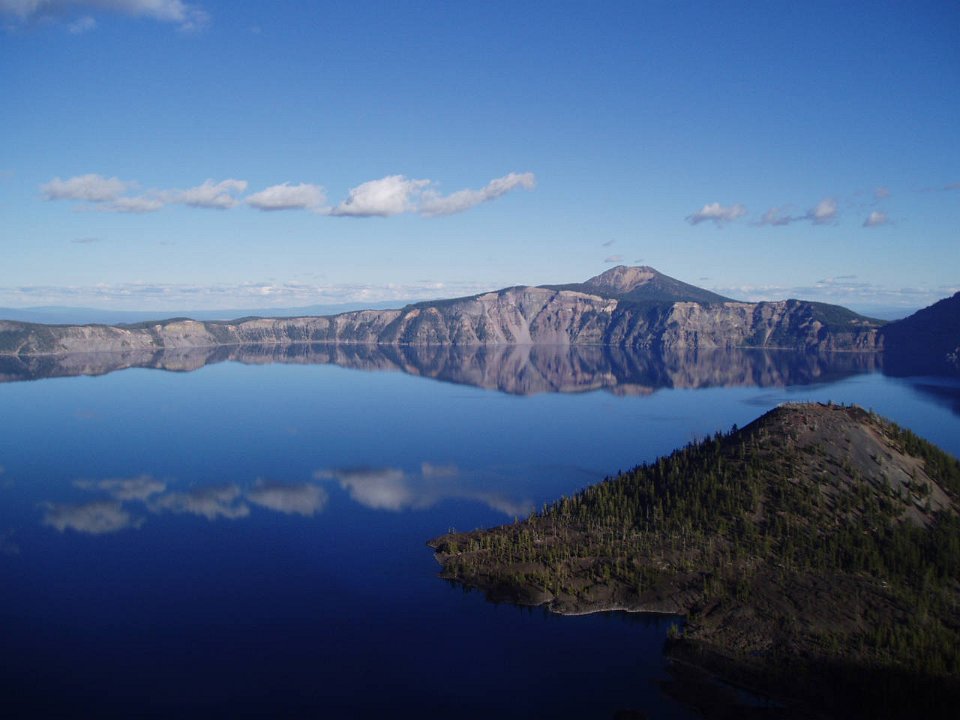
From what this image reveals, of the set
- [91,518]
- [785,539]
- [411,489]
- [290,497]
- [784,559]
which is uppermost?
[785,539]

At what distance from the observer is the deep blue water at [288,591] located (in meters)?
53.2

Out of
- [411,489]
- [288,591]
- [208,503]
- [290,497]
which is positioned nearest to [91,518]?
[208,503]

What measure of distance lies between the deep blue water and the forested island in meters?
5.15

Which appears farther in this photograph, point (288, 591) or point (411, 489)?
point (411, 489)

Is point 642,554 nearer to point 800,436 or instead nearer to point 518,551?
point 518,551

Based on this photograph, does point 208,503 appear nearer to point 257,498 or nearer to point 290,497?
point 257,498

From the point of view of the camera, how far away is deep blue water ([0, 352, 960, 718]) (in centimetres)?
5325

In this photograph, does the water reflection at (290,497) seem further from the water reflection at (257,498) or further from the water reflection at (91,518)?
the water reflection at (91,518)

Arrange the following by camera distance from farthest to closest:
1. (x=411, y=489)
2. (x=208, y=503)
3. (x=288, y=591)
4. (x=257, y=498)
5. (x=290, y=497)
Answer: (x=411, y=489) → (x=290, y=497) → (x=257, y=498) → (x=208, y=503) → (x=288, y=591)

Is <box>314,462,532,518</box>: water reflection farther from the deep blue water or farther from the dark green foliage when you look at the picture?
the dark green foliage

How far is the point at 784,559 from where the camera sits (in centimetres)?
7175

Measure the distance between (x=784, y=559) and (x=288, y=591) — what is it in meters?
53.8

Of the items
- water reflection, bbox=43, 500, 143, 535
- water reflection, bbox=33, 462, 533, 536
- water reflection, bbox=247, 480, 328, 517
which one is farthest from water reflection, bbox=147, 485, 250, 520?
water reflection, bbox=43, 500, 143, 535

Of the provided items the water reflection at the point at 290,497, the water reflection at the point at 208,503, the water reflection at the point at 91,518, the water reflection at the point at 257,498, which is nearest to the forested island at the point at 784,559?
the water reflection at the point at 257,498
